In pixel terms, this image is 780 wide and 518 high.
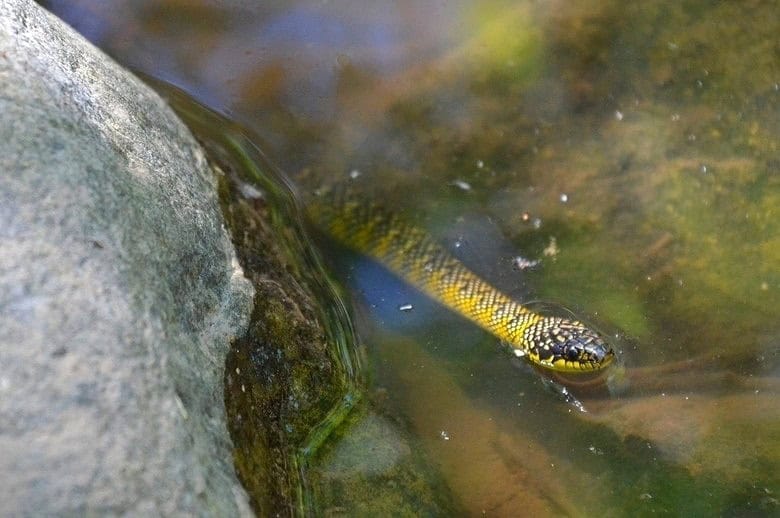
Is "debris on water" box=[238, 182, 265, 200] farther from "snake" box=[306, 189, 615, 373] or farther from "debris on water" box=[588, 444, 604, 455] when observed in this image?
"debris on water" box=[588, 444, 604, 455]

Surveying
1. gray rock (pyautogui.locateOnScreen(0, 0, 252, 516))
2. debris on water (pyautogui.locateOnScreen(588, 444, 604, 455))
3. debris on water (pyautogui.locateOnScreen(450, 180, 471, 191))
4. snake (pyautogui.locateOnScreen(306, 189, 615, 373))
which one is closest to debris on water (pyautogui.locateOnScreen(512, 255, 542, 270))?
snake (pyautogui.locateOnScreen(306, 189, 615, 373))

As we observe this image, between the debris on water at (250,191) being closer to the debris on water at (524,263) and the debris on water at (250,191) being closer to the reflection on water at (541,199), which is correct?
the reflection on water at (541,199)

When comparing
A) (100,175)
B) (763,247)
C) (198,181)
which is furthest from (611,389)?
(100,175)

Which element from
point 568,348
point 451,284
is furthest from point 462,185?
point 568,348

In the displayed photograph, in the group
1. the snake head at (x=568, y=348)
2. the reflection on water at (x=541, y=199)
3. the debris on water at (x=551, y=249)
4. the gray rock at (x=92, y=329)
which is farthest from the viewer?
the debris on water at (x=551, y=249)

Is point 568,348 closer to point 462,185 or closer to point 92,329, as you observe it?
point 462,185

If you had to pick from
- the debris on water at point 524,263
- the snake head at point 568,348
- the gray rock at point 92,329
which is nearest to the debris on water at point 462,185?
the debris on water at point 524,263
